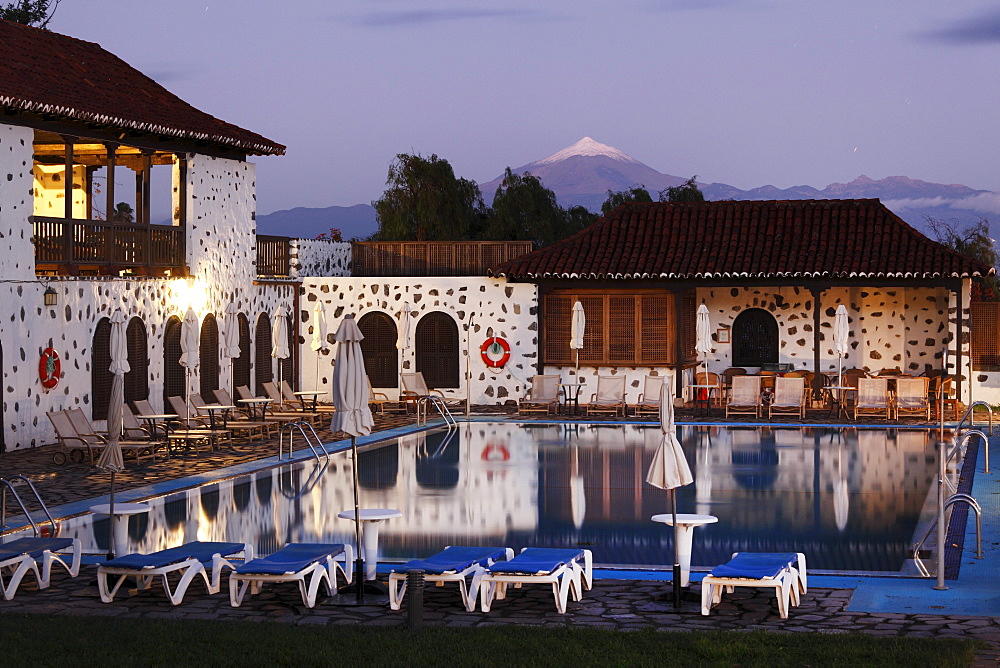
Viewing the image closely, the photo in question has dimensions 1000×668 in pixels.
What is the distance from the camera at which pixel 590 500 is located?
14.2m

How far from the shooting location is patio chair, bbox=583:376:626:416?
23.8 meters

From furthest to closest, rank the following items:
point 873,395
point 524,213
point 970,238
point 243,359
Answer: point 524,213 → point 970,238 → point 243,359 → point 873,395

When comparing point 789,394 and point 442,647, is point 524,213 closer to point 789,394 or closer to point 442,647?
point 789,394

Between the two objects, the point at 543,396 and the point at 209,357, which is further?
the point at 543,396

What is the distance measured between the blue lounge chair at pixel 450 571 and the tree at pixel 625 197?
3584cm

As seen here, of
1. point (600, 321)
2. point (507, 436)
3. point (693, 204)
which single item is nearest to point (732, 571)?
point (507, 436)

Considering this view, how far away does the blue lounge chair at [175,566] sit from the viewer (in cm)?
899

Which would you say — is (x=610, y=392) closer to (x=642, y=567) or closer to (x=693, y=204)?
(x=693, y=204)

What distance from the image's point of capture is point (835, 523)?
12531 mm

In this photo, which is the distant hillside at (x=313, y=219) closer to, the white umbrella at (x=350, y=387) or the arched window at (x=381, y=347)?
the arched window at (x=381, y=347)

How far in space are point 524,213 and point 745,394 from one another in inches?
854

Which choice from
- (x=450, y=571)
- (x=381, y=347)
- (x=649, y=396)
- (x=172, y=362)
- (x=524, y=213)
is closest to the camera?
(x=450, y=571)

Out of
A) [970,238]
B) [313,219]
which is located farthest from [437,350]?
[313,219]

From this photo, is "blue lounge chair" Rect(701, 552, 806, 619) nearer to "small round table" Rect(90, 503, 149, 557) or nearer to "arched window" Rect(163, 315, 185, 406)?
"small round table" Rect(90, 503, 149, 557)
